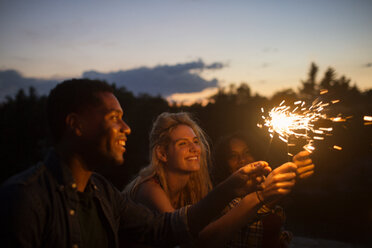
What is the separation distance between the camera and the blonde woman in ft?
10.7

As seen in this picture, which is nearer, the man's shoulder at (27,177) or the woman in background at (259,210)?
the man's shoulder at (27,177)

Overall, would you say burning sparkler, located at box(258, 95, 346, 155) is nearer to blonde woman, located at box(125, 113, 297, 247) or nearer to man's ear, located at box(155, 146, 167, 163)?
blonde woman, located at box(125, 113, 297, 247)

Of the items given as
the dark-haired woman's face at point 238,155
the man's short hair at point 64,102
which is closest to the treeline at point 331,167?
the dark-haired woman's face at point 238,155

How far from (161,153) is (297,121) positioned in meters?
1.93

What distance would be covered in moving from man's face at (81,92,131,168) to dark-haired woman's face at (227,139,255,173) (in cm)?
243

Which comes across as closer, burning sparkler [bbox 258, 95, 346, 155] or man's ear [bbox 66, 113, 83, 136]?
man's ear [bbox 66, 113, 83, 136]

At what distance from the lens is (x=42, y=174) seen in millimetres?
2117

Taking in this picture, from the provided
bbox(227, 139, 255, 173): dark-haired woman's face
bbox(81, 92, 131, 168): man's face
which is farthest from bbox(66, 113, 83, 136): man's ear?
bbox(227, 139, 255, 173): dark-haired woman's face

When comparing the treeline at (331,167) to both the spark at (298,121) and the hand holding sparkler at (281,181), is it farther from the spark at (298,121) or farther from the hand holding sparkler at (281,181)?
the hand holding sparkler at (281,181)

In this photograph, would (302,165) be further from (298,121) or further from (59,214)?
(59,214)

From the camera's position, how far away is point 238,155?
4.51 m

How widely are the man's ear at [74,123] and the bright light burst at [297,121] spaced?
2.24 metres

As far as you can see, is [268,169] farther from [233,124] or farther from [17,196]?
[233,124]

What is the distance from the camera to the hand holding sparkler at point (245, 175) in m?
2.79
